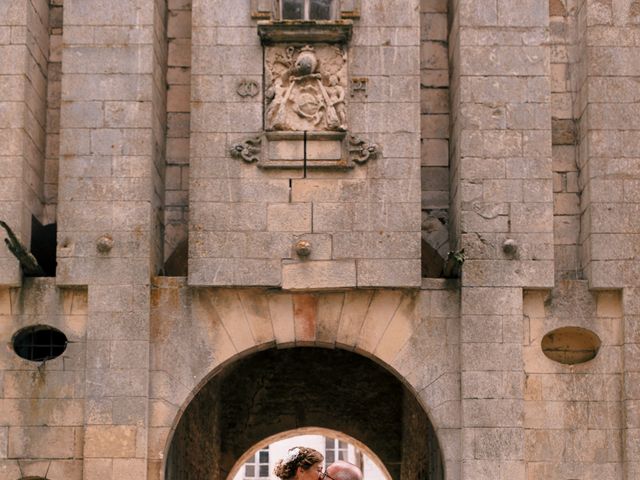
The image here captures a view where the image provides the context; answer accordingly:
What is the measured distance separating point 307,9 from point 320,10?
134 millimetres

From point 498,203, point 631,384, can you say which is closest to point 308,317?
point 498,203

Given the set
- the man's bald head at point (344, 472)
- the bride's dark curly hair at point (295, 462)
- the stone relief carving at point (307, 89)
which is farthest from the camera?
the stone relief carving at point (307, 89)

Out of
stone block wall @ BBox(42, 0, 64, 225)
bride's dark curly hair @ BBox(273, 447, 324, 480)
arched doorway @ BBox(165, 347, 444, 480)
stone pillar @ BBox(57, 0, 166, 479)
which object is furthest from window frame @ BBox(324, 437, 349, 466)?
bride's dark curly hair @ BBox(273, 447, 324, 480)

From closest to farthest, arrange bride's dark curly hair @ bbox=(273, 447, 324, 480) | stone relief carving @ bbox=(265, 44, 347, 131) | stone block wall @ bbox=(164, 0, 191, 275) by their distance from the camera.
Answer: bride's dark curly hair @ bbox=(273, 447, 324, 480), stone relief carving @ bbox=(265, 44, 347, 131), stone block wall @ bbox=(164, 0, 191, 275)

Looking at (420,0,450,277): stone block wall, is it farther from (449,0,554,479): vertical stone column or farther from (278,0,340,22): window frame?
(278,0,340,22): window frame

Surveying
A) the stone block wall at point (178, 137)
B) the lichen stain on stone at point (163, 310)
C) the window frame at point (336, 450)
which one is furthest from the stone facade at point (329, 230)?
the window frame at point (336, 450)

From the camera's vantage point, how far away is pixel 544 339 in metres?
16.4

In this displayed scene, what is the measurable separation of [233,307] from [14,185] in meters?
2.49

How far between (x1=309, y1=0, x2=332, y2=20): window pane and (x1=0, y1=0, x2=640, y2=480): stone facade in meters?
0.16

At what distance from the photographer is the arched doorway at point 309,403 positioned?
2234 cm

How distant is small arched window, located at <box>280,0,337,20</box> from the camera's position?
54.5 ft

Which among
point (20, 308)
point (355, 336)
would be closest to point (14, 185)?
point (20, 308)

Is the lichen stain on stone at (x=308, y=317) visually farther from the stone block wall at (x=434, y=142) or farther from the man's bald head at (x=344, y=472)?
the man's bald head at (x=344, y=472)

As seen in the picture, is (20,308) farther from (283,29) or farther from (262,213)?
(283,29)
